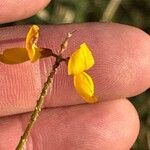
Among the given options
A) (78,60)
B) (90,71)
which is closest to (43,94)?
(78,60)

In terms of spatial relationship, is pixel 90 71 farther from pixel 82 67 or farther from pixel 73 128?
pixel 82 67

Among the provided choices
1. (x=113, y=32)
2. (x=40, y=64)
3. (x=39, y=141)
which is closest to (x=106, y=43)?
(x=113, y=32)

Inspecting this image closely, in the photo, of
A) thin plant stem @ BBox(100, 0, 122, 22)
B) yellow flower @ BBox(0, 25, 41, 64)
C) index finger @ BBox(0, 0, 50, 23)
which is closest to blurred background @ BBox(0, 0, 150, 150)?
thin plant stem @ BBox(100, 0, 122, 22)

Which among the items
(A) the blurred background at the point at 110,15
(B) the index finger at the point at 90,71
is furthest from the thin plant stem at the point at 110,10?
(B) the index finger at the point at 90,71

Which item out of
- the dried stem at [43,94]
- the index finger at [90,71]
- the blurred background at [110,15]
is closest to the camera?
the dried stem at [43,94]

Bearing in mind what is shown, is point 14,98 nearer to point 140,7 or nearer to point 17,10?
point 17,10

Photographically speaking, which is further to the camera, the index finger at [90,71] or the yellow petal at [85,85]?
the index finger at [90,71]

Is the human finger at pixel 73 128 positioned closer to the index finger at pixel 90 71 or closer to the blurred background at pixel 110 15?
the index finger at pixel 90 71
